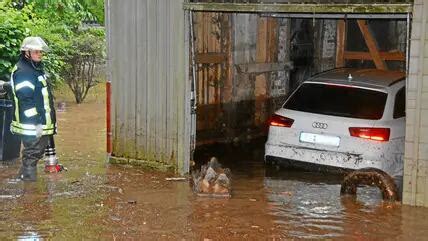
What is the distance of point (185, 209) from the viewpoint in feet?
26.7

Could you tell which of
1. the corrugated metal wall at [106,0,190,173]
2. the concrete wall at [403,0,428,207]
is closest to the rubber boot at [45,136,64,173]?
the corrugated metal wall at [106,0,190,173]

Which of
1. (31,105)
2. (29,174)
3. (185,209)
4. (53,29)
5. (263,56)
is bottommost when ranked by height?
(185,209)

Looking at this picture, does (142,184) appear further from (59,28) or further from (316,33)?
(59,28)

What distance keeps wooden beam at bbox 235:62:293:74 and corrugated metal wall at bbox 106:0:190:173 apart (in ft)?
12.0

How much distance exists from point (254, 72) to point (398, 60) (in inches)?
133

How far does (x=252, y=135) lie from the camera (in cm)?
1407

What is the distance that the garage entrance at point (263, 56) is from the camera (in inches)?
505

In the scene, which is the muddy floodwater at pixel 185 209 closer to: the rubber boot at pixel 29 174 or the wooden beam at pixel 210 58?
the rubber boot at pixel 29 174

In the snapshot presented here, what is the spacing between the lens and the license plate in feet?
30.3

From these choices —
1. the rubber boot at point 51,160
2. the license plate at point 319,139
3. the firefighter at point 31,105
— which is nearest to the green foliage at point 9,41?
the rubber boot at point 51,160

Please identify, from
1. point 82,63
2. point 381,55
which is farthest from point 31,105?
point 82,63

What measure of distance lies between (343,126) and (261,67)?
5034 mm

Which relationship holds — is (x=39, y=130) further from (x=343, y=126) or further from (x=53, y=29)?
(x=53, y=29)

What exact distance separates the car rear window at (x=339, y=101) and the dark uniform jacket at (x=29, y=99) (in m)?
3.58
